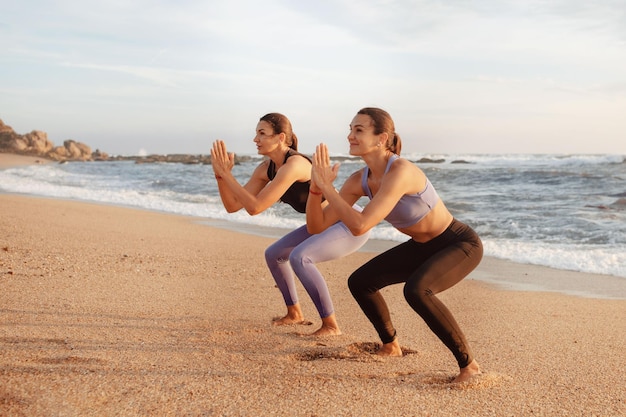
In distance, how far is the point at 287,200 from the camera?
5.36 meters

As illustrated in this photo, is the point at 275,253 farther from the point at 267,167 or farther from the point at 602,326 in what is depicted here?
the point at 602,326

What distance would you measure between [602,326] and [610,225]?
25.4ft

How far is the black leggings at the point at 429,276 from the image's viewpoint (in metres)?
3.78

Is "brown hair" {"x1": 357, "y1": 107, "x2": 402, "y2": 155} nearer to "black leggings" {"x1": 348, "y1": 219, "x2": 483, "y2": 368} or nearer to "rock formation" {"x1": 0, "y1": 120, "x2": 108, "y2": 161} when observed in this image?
"black leggings" {"x1": 348, "y1": 219, "x2": 483, "y2": 368}

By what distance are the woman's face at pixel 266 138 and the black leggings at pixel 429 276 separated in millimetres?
1374

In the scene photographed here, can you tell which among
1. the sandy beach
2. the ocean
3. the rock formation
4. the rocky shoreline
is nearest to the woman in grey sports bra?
the sandy beach

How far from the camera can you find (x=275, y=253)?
5.28m

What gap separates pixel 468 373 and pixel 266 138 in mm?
2362

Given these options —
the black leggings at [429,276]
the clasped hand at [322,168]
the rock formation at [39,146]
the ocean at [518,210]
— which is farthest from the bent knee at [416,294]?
the rock formation at [39,146]

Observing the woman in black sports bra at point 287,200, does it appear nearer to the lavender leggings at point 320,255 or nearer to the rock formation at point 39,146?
the lavender leggings at point 320,255

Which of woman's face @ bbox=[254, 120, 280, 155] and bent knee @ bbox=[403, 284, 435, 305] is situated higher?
woman's face @ bbox=[254, 120, 280, 155]

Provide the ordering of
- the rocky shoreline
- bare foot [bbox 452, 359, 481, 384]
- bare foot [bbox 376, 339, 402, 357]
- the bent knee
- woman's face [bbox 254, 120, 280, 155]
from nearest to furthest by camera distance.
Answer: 1. the bent knee
2. bare foot [bbox 452, 359, 481, 384]
3. bare foot [bbox 376, 339, 402, 357]
4. woman's face [bbox 254, 120, 280, 155]
5. the rocky shoreline

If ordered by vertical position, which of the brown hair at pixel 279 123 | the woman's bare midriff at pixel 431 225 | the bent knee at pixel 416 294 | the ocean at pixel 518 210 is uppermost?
the brown hair at pixel 279 123

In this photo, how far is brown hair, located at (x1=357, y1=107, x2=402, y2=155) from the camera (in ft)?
13.1
